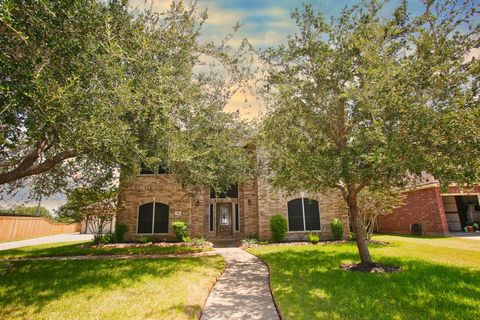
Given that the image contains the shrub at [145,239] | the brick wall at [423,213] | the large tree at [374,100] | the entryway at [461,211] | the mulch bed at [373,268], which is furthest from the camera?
the entryway at [461,211]

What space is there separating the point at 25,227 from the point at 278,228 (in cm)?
2548

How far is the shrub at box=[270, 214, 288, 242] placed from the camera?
1553 cm

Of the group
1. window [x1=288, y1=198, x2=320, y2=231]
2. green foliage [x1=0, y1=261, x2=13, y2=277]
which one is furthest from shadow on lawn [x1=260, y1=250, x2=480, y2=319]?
green foliage [x1=0, y1=261, x2=13, y2=277]

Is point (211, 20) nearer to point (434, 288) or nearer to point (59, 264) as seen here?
point (434, 288)

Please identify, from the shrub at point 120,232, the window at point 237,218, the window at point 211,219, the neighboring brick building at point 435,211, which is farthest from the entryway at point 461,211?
the shrub at point 120,232

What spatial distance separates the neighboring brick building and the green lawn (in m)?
8.49

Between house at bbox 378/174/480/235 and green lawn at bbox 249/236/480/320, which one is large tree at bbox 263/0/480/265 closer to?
green lawn at bbox 249/236/480/320

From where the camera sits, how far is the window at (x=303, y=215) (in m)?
16.3

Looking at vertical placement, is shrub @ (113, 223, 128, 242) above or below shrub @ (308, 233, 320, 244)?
above

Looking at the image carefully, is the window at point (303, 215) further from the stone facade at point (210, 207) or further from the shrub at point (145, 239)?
the shrub at point (145, 239)

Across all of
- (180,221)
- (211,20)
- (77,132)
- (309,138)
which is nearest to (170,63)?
(211,20)

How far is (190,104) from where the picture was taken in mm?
7922

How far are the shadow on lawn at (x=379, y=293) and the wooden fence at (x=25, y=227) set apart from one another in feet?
84.3

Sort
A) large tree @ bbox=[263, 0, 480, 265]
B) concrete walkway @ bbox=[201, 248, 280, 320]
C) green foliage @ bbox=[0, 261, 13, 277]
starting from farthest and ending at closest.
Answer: green foliage @ bbox=[0, 261, 13, 277], large tree @ bbox=[263, 0, 480, 265], concrete walkway @ bbox=[201, 248, 280, 320]
